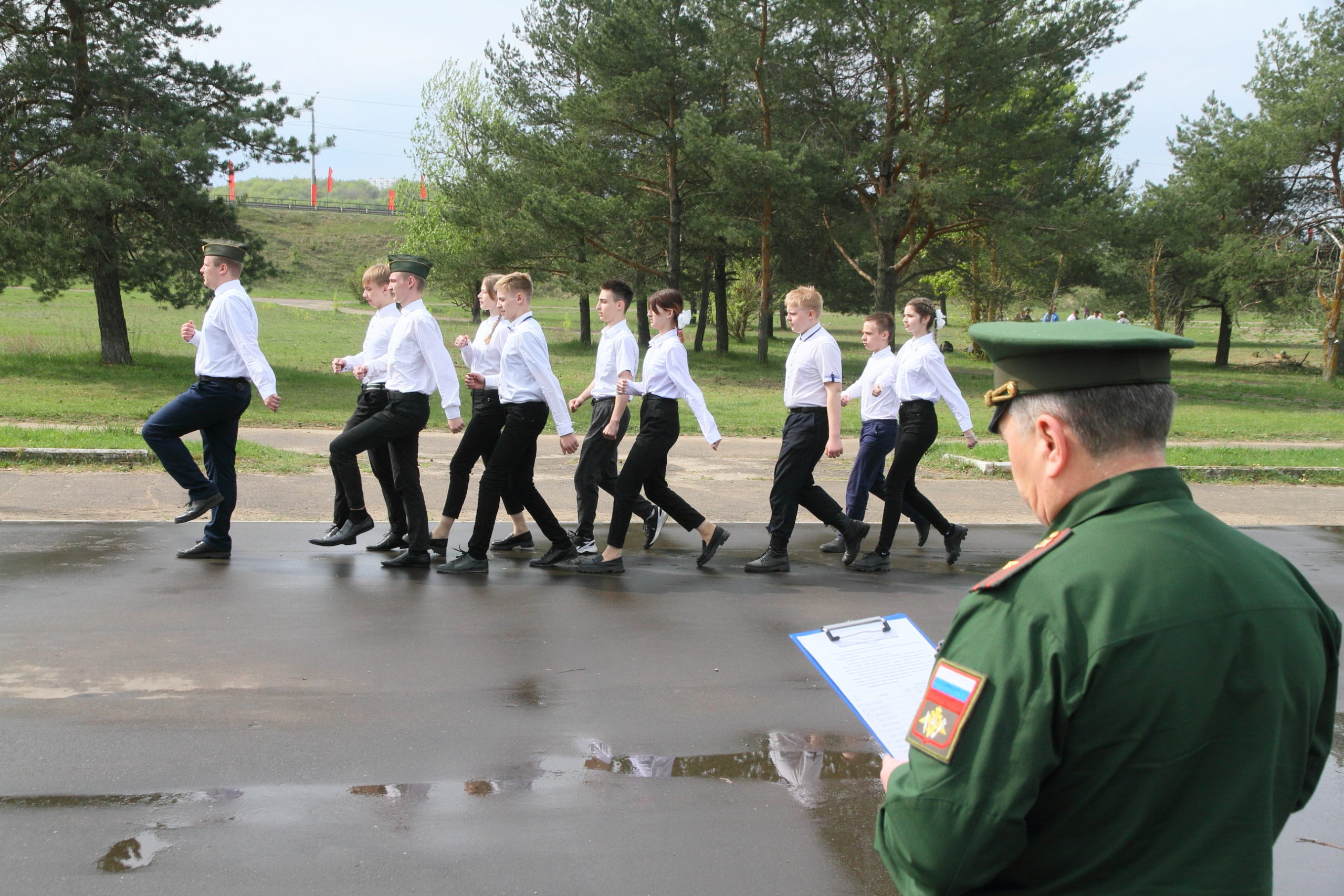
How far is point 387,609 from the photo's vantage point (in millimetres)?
6254

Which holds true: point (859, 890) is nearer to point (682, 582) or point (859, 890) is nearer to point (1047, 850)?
point (1047, 850)

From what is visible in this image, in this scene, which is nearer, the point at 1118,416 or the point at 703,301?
the point at 1118,416

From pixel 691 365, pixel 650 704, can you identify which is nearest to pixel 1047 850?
pixel 650 704

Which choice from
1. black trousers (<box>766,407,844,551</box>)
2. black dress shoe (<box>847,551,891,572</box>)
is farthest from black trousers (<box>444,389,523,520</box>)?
black dress shoe (<box>847,551,891,572</box>)

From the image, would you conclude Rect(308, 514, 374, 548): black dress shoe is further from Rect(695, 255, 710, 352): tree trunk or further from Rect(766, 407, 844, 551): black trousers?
Rect(695, 255, 710, 352): tree trunk

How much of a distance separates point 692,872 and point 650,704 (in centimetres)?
149

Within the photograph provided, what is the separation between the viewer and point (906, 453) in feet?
26.1

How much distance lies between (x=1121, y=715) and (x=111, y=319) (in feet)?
76.8

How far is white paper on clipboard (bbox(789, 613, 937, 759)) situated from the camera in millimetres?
2053

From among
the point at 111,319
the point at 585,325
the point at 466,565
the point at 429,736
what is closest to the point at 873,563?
the point at 466,565

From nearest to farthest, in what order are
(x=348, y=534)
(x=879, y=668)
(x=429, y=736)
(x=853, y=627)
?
(x=879, y=668) < (x=853, y=627) < (x=429, y=736) < (x=348, y=534)

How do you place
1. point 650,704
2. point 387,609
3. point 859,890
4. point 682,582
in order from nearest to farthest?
point 859,890 < point 650,704 < point 387,609 < point 682,582

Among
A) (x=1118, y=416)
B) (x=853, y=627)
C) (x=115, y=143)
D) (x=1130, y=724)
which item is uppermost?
(x=115, y=143)

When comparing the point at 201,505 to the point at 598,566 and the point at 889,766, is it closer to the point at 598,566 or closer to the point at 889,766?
the point at 598,566
